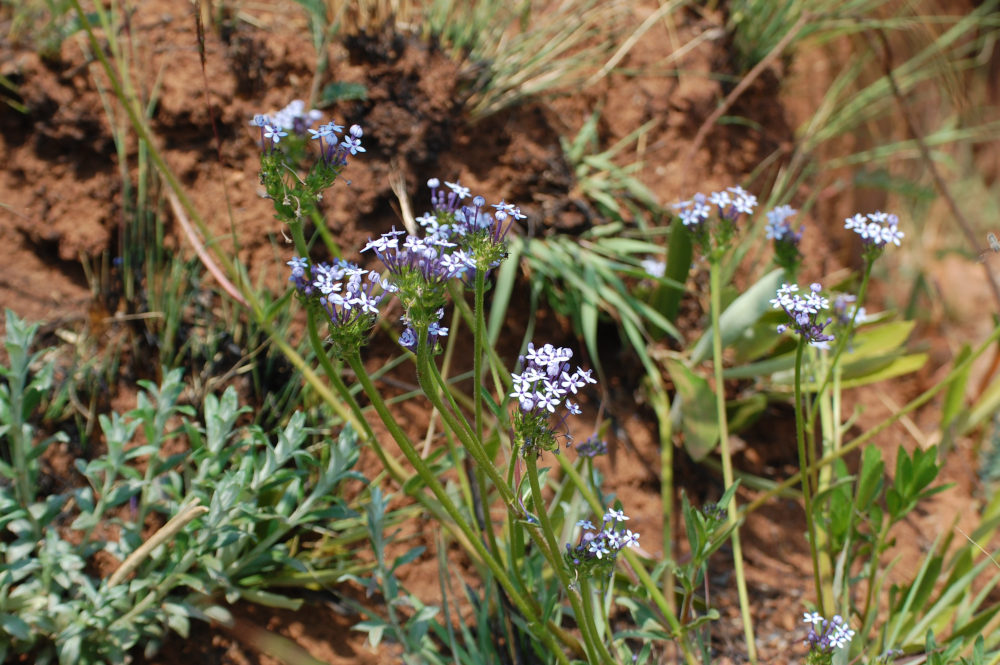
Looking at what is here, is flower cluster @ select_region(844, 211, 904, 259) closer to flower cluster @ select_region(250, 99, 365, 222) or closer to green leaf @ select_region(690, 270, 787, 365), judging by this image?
green leaf @ select_region(690, 270, 787, 365)

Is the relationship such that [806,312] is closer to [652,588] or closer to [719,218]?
[719,218]

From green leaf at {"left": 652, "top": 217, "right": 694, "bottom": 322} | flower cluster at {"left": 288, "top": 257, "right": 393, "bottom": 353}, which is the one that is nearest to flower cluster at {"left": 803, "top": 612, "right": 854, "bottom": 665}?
flower cluster at {"left": 288, "top": 257, "right": 393, "bottom": 353}

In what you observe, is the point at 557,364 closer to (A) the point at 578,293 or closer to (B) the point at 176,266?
(A) the point at 578,293

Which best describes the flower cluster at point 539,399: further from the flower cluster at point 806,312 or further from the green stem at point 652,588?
the flower cluster at point 806,312

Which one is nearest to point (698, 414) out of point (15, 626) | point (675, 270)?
point (675, 270)

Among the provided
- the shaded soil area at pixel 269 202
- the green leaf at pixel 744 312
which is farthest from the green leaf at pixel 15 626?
the green leaf at pixel 744 312
